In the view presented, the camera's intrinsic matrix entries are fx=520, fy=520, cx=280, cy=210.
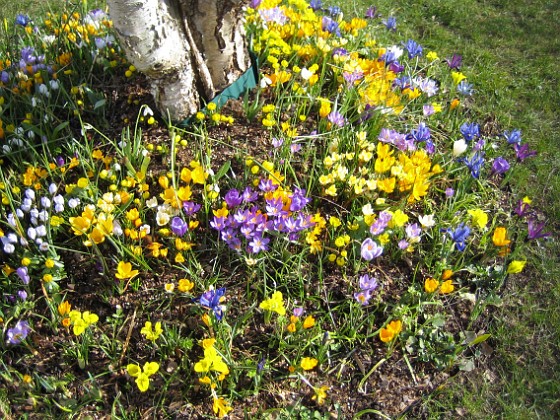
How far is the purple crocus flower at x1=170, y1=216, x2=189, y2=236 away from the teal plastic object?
2.17 feet

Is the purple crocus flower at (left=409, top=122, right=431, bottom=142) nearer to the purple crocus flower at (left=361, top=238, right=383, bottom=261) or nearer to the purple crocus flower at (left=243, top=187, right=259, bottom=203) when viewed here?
the purple crocus flower at (left=361, top=238, right=383, bottom=261)

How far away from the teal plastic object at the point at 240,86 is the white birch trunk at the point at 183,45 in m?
0.04

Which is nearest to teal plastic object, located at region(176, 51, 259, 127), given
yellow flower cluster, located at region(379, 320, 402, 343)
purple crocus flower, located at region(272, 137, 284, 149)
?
purple crocus flower, located at region(272, 137, 284, 149)

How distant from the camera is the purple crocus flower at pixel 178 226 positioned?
2207 millimetres

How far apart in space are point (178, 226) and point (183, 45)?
904 mm

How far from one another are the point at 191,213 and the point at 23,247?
74 cm

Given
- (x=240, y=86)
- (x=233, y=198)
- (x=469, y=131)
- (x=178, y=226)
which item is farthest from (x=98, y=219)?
(x=469, y=131)

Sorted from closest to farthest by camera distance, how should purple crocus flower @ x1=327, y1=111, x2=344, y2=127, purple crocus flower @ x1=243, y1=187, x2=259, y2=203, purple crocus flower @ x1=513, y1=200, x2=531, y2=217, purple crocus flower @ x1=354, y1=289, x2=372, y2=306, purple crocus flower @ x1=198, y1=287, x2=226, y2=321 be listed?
1. purple crocus flower @ x1=198, y1=287, x2=226, y2=321
2. purple crocus flower @ x1=354, y1=289, x2=372, y2=306
3. purple crocus flower @ x1=243, y1=187, x2=259, y2=203
4. purple crocus flower @ x1=513, y1=200, x2=531, y2=217
5. purple crocus flower @ x1=327, y1=111, x2=344, y2=127

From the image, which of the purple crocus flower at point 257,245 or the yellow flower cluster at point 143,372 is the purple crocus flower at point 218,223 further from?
the yellow flower cluster at point 143,372

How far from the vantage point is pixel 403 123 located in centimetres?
291

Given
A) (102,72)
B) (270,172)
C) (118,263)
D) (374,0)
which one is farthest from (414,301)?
(374,0)

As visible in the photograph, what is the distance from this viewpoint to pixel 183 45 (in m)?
2.49

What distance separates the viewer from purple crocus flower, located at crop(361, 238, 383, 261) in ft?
7.23

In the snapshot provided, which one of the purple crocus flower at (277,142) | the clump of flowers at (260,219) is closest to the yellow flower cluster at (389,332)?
the clump of flowers at (260,219)
